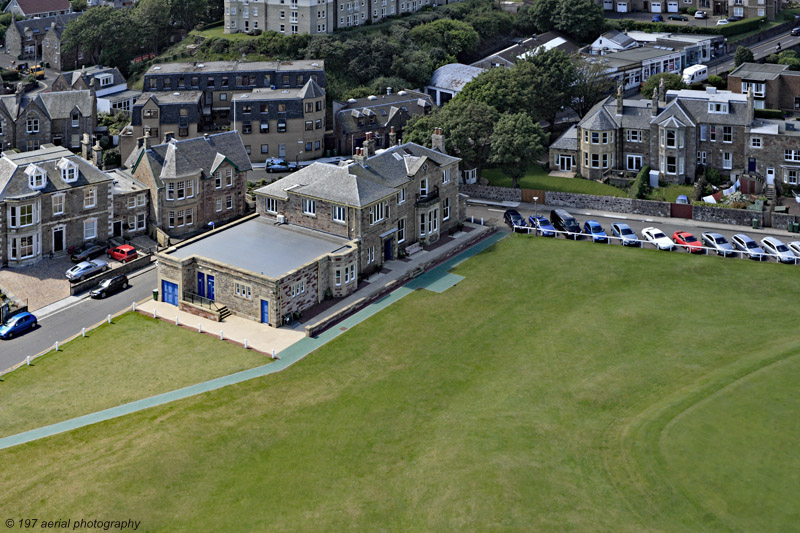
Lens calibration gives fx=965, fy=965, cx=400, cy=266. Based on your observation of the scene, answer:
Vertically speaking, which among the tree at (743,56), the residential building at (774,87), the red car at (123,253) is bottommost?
the red car at (123,253)

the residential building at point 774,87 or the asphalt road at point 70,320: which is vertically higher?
the residential building at point 774,87

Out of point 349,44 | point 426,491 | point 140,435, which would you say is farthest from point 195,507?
point 349,44

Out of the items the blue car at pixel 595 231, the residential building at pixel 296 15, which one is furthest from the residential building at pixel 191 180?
the residential building at pixel 296 15

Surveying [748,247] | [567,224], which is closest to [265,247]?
[567,224]

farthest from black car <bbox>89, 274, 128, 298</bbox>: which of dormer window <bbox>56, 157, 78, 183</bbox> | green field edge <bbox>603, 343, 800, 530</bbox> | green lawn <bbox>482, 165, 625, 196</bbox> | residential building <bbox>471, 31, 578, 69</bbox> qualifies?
residential building <bbox>471, 31, 578, 69</bbox>

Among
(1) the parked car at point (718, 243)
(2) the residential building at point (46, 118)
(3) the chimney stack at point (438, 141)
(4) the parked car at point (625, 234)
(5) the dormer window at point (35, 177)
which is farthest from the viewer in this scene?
(2) the residential building at point (46, 118)

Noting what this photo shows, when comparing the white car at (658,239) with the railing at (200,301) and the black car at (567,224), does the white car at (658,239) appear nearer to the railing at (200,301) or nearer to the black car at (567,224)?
the black car at (567,224)

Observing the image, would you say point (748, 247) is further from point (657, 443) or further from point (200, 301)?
point (200, 301)
